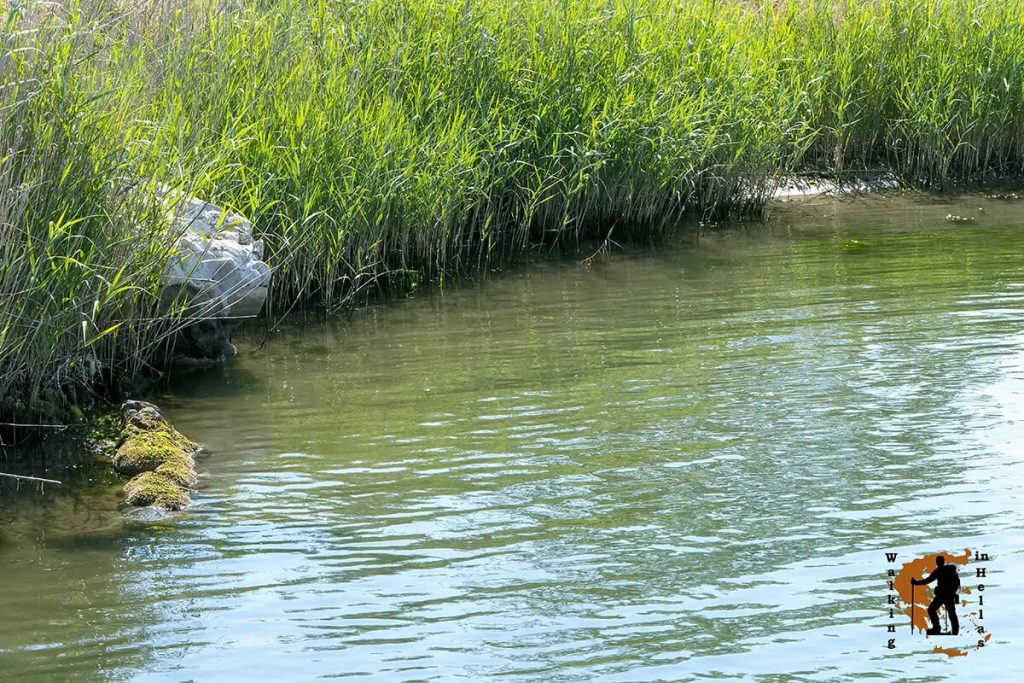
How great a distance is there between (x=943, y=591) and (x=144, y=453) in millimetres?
3416

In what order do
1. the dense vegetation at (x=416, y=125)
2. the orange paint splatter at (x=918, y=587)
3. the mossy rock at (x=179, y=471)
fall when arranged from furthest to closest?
1. the dense vegetation at (x=416, y=125)
2. the mossy rock at (x=179, y=471)
3. the orange paint splatter at (x=918, y=587)

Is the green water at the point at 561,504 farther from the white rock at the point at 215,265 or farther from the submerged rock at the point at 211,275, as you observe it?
the white rock at the point at 215,265

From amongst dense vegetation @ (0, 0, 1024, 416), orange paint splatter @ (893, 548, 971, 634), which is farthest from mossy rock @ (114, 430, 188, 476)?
orange paint splatter @ (893, 548, 971, 634)

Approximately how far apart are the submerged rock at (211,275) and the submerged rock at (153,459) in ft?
2.45

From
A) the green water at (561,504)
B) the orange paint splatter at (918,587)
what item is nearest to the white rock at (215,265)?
the green water at (561,504)

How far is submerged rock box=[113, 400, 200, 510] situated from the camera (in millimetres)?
5684

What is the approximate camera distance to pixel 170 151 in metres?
7.23

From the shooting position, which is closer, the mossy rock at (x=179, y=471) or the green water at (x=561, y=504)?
the green water at (x=561, y=504)

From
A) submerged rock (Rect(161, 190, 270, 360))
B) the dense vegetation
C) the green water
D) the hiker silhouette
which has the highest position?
the dense vegetation

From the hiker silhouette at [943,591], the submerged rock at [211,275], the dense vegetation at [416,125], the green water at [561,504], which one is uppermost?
the dense vegetation at [416,125]

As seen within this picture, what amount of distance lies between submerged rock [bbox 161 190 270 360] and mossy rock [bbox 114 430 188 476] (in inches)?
37.4

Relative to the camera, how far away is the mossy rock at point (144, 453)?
19.8 feet

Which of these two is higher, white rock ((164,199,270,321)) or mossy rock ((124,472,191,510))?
white rock ((164,199,270,321))

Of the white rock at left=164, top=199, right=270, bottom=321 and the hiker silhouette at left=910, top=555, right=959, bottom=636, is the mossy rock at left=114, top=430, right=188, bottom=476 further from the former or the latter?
the hiker silhouette at left=910, top=555, right=959, bottom=636
